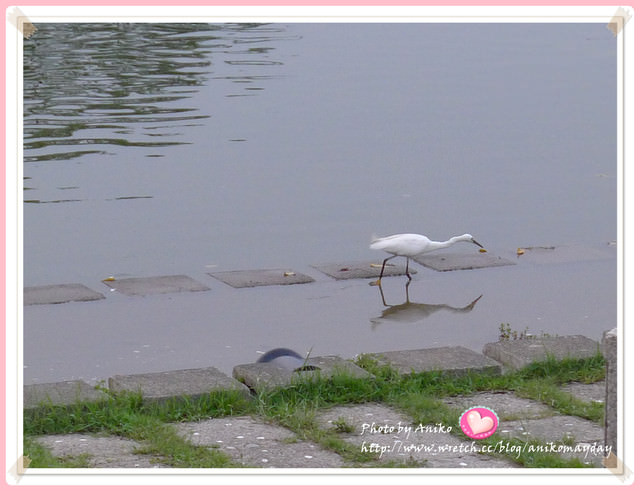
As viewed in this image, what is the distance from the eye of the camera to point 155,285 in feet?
23.8

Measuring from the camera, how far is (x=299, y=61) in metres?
17.9

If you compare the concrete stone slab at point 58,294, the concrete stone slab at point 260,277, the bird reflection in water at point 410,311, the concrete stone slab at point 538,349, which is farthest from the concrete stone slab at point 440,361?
the concrete stone slab at point 58,294

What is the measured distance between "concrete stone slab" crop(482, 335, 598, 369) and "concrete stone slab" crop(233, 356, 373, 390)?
0.79 m

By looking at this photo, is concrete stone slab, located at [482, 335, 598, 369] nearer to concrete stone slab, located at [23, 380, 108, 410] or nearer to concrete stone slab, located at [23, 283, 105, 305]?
concrete stone slab, located at [23, 380, 108, 410]

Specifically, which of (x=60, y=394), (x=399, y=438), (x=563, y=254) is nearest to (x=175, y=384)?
(x=60, y=394)

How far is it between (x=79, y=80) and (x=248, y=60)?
3369 millimetres

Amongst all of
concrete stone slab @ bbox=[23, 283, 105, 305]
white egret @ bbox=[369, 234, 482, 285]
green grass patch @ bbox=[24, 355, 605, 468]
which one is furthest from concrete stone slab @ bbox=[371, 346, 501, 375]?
concrete stone slab @ bbox=[23, 283, 105, 305]

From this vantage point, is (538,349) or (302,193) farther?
(302,193)

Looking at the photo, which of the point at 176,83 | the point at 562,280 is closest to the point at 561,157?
the point at 562,280

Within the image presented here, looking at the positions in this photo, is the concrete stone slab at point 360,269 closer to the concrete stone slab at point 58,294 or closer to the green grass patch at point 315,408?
the concrete stone slab at point 58,294

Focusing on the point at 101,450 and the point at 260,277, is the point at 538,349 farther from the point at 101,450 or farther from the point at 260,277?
the point at 260,277

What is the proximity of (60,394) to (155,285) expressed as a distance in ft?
8.08

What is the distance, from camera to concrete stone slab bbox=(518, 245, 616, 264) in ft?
26.2

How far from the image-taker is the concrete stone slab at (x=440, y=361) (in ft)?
17.2
